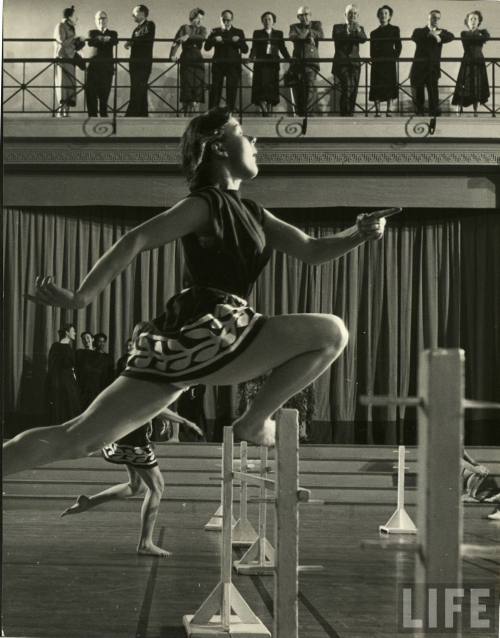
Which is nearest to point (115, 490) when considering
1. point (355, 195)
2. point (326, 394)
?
point (326, 394)

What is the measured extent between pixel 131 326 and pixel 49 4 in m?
1.43

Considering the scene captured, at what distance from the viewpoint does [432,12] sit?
3.81 metres

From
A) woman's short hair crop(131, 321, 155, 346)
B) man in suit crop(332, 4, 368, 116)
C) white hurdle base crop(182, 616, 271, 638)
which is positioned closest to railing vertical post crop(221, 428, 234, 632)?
white hurdle base crop(182, 616, 271, 638)

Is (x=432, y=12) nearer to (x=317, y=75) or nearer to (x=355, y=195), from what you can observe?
(x=317, y=75)

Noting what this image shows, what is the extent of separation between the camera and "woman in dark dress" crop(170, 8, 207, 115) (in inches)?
144

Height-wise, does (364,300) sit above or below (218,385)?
above

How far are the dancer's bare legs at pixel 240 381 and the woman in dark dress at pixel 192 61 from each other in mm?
948

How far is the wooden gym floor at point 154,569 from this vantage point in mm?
3654

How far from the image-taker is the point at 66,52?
152 inches

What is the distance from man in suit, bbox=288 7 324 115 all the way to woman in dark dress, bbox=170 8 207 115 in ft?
1.22

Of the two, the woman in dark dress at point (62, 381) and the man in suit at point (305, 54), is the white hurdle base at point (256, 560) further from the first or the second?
the man in suit at point (305, 54)

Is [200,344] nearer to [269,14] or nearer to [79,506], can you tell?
[79,506]

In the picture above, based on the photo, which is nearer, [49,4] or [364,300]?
[364,300]

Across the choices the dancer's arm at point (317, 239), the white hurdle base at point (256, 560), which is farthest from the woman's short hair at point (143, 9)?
the white hurdle base at point (256, 560)
